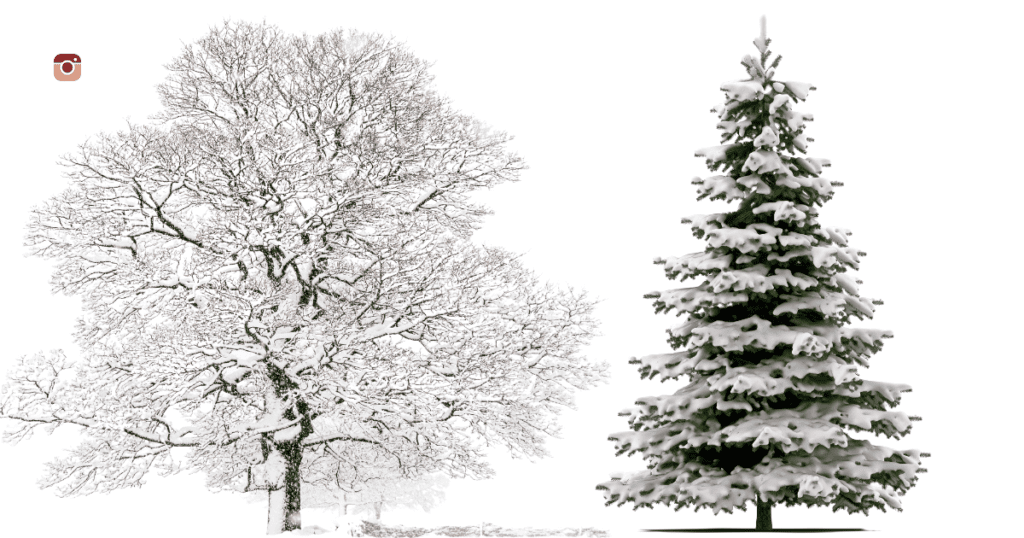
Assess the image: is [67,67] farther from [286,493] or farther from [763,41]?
[763,41]

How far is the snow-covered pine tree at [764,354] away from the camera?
15.7m

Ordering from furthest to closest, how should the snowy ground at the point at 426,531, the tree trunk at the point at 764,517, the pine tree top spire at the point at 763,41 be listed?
the snowy ground at the point at 426,531 < the pine tree top spire at the point at 763,41 < the tree trunk at the point at 764,517

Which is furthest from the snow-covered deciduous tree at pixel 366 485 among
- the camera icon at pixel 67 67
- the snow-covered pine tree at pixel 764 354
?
the camera icon at pixel 67 67

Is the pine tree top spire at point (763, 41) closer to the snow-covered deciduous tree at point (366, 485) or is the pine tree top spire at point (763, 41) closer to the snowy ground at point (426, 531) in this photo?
the snowy ground at point (426, 531)

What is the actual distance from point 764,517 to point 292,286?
34.4 ft

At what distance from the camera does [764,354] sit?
54.0ft

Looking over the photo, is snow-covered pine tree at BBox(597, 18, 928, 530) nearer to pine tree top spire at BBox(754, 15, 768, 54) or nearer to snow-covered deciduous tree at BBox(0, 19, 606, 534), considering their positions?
pine tree top spire at BBox(754, 15, 768, 54)

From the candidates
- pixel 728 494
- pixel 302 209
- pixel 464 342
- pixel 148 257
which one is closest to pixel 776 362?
pixel 728 494

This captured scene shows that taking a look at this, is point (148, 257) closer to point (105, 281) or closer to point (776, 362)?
point (105, 281)

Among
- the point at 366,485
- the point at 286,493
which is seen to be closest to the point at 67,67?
the point at 286,493

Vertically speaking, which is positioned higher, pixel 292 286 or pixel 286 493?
pixel 292 286

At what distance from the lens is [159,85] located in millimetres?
22016

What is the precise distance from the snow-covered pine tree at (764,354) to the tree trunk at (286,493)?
23.5 feet

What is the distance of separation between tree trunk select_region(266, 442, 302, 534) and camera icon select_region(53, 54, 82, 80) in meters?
8.15
